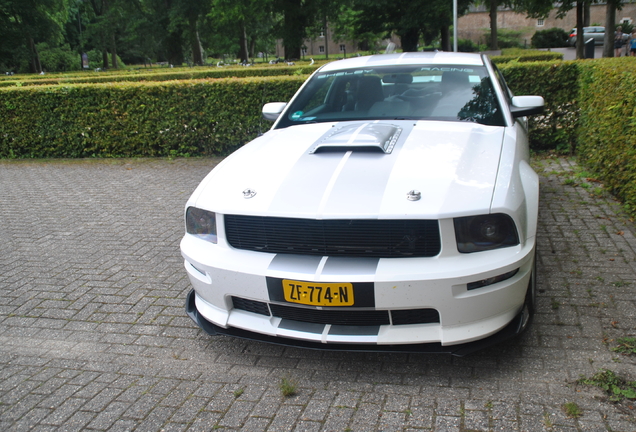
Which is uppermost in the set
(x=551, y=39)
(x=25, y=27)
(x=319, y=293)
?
(x=25, y=27)

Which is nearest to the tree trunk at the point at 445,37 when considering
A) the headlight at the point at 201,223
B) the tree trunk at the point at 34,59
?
the tree trunk at the point at 34,59

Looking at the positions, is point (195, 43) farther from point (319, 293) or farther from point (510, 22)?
point (510, 22)

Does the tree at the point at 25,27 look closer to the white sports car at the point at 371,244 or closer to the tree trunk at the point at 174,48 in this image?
Answer: the tree trunk at the point at 174,48

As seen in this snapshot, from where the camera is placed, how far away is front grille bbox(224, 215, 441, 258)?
2.82m

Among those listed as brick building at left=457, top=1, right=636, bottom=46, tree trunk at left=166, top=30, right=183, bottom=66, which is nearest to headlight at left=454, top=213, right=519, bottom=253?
tree trunk at left=166, top=30, right=183, bottom=66

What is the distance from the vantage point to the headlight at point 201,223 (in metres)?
3.28

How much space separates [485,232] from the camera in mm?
2836

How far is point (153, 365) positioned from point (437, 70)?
3107 mm

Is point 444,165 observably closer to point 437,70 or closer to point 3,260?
point 437,70

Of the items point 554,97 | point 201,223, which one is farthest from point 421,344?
point 554,97

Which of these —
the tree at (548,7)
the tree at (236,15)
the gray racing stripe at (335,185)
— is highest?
the tree at (236,15)

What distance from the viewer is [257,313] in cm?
315

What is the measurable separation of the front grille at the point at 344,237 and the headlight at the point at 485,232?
0.41 feet

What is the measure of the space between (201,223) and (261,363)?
907 mm
